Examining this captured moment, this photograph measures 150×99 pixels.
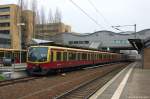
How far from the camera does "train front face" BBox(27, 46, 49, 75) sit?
86.8ft

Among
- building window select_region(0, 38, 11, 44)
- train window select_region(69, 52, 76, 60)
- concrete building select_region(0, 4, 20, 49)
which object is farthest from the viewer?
concrete building select_region(0, 4, 20, 49)

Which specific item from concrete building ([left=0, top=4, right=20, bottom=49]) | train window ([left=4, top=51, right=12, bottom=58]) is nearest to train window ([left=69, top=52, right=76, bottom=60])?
train window ([left=4, top=51, right=12, bottom=58])

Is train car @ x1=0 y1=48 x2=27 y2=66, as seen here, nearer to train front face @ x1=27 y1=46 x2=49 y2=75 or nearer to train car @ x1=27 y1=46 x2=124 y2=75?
train car @ x1=27 y1=46 x2=124 y2=75

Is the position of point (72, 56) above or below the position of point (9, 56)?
above

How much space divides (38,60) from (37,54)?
1.83ft

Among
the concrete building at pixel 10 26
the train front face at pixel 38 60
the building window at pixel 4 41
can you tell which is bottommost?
the train front face at pixel 38 60

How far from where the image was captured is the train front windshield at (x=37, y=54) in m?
26.6

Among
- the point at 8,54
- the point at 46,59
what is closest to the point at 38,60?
the point at 46,59

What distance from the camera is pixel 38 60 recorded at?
26.8 m

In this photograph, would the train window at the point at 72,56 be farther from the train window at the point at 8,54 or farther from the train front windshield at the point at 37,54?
the train window at the point at 8,54

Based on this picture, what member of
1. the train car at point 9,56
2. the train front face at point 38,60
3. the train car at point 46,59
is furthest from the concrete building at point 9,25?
the train front face at point 38,60

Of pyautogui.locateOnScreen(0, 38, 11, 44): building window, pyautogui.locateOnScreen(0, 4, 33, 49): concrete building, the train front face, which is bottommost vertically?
the train front face

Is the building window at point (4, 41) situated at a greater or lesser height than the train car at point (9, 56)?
greater

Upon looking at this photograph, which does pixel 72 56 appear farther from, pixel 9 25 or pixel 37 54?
pixel 9 25
